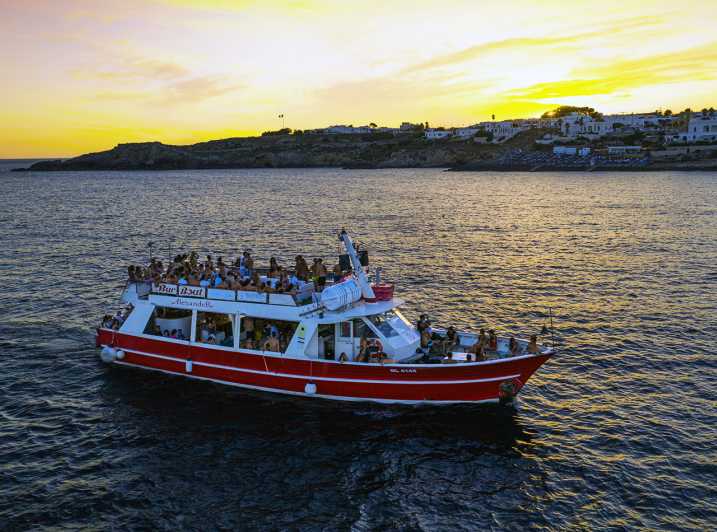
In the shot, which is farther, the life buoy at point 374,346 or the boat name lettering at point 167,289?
the boat name lettering at point 167,289

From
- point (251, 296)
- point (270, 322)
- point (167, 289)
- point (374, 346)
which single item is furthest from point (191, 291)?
point (374, 346)

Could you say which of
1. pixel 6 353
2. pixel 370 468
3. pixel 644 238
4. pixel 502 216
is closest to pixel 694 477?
pixel 370 468

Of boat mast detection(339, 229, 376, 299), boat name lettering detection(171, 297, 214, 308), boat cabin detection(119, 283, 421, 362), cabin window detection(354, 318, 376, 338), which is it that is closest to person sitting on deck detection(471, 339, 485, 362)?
boat cabin detection(119, 283, 421, 362)

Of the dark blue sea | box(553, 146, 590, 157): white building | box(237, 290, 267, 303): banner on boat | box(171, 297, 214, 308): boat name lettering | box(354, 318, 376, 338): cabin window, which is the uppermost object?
box(553, 146, 590, 157): white building

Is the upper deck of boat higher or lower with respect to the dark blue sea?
higher

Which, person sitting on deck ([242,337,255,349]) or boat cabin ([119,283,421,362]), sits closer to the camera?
boat cabin ([119,283,421,362])

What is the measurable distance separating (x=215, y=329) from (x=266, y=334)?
7.53 ft

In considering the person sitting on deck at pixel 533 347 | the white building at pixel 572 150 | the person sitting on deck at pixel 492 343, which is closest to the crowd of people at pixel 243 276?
the person sitting on deck at pixel 492 343

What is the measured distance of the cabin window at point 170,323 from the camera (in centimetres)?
2222

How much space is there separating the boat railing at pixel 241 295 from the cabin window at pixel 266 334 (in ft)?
2.61

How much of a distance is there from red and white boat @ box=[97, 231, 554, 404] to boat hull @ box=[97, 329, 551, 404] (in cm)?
3

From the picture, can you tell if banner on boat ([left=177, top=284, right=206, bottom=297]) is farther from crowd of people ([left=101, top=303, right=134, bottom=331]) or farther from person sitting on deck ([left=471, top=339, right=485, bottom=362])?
person sitting on deck ([left=471, top=339, right=485, bottom=362])

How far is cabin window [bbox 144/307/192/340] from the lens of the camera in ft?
72.9

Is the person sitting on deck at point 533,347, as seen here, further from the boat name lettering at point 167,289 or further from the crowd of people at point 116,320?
the crowd of people at point 116,320
